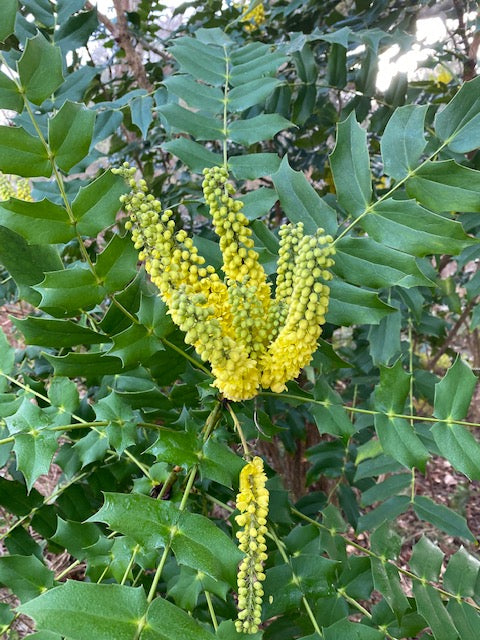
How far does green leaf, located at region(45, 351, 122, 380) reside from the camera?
0.94 meters

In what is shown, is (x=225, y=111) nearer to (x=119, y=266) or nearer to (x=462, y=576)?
(x=119, y=266)

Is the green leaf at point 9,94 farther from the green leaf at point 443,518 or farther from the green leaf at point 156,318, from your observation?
the green leaf at point 443,518

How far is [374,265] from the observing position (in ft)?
3.11

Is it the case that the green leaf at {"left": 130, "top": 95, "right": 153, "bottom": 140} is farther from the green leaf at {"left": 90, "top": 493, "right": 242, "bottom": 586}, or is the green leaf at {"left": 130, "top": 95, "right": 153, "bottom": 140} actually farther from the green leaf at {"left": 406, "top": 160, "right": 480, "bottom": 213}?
the green leaf at {"left": 90, "top": 493, "right": 242, "bottom": 586}

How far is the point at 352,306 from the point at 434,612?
57 centimetres

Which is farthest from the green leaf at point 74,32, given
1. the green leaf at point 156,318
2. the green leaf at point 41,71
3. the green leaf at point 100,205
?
the green leaf at point 156,318

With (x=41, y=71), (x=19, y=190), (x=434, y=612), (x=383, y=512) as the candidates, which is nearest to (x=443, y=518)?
(x=383, y=512)

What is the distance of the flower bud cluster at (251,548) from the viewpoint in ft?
2.40

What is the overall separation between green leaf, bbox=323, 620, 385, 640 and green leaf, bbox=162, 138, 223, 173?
0.88m

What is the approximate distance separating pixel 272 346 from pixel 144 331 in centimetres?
22

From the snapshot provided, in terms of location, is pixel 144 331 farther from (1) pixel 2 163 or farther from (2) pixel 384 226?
(2) pixel 384 226

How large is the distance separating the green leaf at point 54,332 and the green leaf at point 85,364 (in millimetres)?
38

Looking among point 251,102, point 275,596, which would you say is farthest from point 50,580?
point 251,102

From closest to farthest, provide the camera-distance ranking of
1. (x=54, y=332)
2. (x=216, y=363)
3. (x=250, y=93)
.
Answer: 1. (x=216, y=363)
2. (x=54, y=332)
3. (x=250, y=93)
